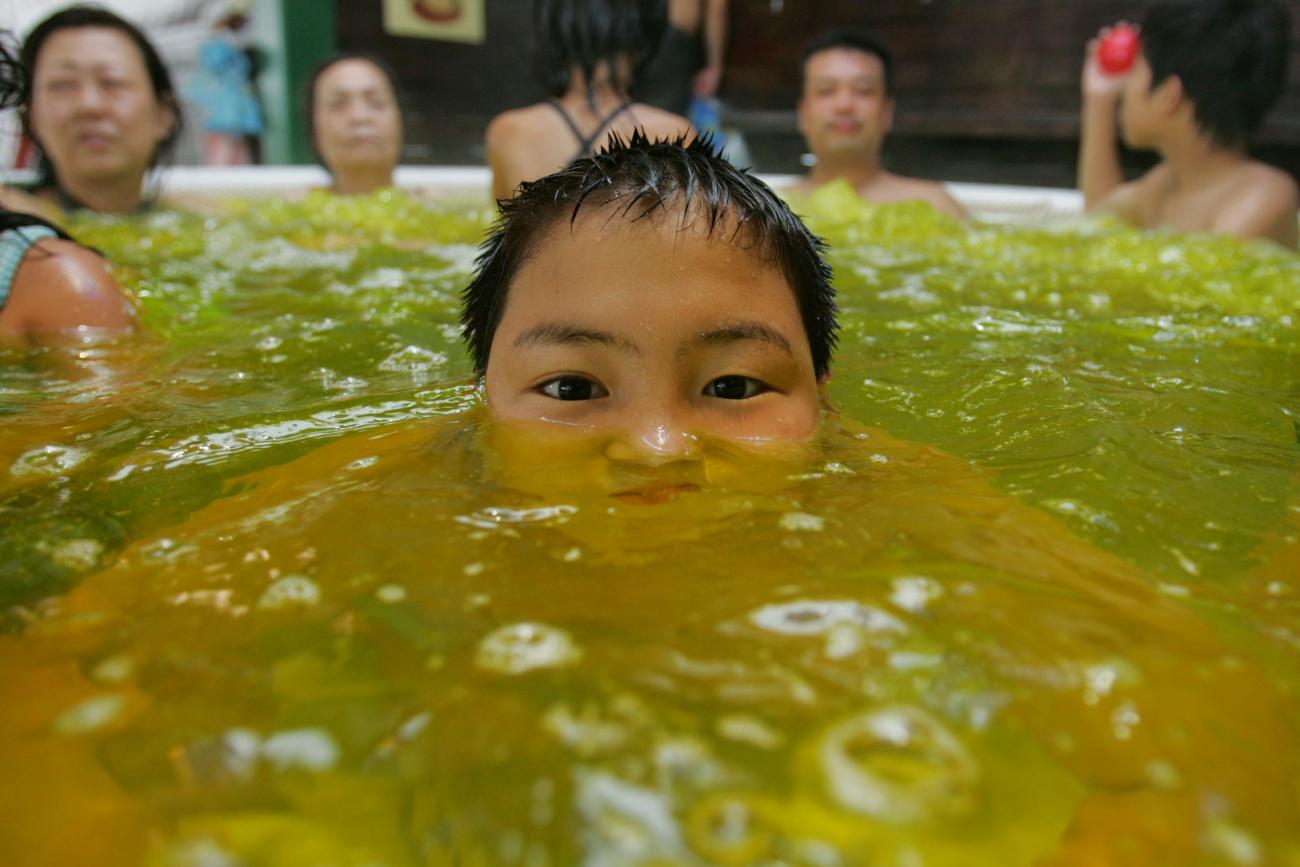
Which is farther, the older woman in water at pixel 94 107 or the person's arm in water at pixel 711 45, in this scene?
the person's arm in water at pixel 711 45

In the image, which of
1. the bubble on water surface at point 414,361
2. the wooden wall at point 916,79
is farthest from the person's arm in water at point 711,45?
the bubble on water surface at point 414,361

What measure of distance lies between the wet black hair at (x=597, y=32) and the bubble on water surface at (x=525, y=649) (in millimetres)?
3230

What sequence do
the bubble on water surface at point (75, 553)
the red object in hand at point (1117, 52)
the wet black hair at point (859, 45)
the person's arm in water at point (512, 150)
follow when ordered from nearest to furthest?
the bubble on water surface at point (75, 553)
the person's arm in water at point (512, 150)
the red object in hand at point (1117, 52)
the wet black hair at point (859, 45)

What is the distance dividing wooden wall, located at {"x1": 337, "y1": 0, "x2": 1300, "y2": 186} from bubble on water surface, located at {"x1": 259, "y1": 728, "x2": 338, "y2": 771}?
7.98 meters

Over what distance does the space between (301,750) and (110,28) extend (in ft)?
15.0

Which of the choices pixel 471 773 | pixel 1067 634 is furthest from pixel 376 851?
pixel 1067 634

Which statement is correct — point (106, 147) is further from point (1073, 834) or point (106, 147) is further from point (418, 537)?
point (1073, 834)

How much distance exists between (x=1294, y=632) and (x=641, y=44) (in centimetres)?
329

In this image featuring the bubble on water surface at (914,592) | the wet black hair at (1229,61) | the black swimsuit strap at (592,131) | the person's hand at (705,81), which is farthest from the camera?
the person's hand at (705,81)

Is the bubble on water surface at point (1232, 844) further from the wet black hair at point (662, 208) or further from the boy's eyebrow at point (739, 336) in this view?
the wet black hair at point (662, 208)

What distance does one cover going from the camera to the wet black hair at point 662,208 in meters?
1.52

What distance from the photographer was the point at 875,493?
1316mm

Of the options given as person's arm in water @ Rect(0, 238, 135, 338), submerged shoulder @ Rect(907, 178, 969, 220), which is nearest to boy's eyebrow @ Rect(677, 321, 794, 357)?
person's arm in water @ Rect(0, 238, 135, 338)

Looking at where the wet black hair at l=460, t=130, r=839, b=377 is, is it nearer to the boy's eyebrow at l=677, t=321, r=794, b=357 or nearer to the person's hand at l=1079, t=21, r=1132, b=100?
the boy's eyebrow at l=677, t=321, r=794, b=357
